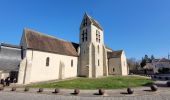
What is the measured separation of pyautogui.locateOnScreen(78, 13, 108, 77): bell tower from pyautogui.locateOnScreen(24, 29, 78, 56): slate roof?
9.97 ft

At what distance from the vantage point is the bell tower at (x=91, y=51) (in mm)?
34344

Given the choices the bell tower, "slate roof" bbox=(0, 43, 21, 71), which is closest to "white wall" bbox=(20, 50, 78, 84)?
"slate roof" bbox=(0, 43, 21, 71)

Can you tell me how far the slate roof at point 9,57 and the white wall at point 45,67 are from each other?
2455 millimetres

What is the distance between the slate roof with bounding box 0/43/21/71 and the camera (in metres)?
24.1

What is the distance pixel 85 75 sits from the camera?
34438 millimetres

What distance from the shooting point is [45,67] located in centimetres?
2770

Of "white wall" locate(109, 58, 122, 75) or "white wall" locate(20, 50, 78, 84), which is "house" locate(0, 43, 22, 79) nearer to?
"white wall" locate(20, 50, 78, 84)

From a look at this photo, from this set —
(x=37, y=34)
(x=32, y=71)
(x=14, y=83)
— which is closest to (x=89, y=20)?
(x=37, y=34)

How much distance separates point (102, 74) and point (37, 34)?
19.1 metres

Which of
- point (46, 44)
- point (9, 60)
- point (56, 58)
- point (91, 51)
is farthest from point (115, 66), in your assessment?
point (9, 60)

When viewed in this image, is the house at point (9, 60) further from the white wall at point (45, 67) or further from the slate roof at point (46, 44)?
the slate roof at point (46, 44)

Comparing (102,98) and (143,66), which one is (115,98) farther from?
(143,66)

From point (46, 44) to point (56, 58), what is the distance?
12.1 feet

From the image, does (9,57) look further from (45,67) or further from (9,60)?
(45,67)
